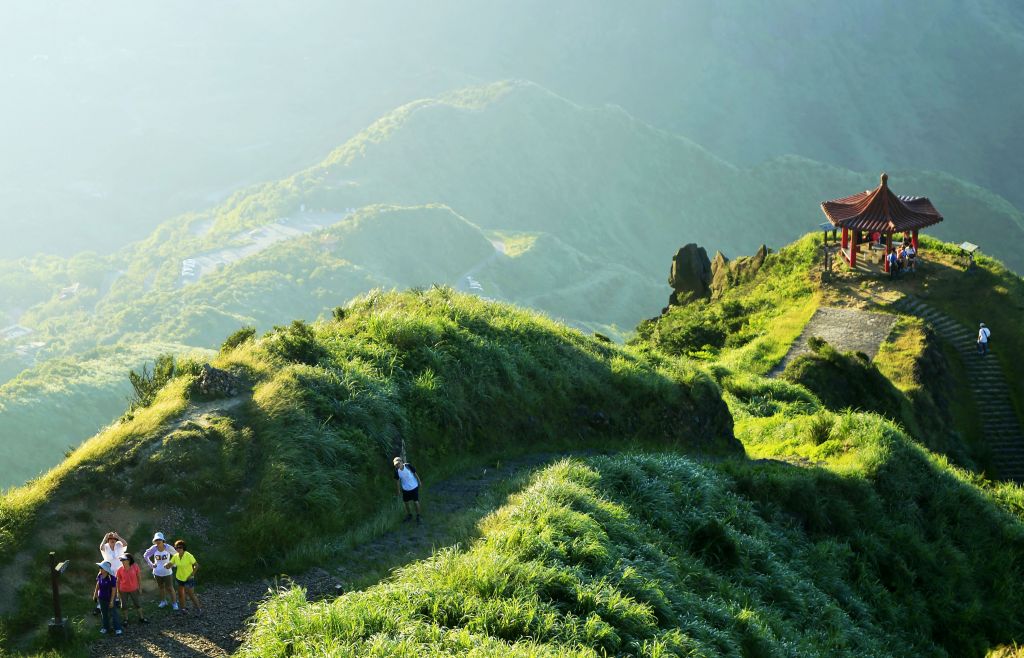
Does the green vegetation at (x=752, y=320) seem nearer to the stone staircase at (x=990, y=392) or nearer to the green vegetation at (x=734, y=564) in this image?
the stone staircase at (x=990, y=392)

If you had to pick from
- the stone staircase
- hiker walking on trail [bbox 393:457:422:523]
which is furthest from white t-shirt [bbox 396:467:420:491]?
the stone staircase

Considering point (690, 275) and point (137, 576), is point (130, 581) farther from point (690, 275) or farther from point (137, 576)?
point (690, 275)

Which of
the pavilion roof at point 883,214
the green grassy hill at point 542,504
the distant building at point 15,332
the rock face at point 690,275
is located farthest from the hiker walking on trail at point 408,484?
the distant building at point 15,332

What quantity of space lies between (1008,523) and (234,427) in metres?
20.5

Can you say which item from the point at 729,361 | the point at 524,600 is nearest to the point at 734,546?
the point at 524,600

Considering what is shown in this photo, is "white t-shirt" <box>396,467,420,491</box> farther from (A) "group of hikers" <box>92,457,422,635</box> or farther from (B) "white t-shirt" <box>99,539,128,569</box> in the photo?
(B) "white t-shirt" <box>99,539,128,569</box>

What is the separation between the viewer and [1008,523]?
23.9m

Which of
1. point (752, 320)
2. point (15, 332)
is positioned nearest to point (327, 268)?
point (15, 332)

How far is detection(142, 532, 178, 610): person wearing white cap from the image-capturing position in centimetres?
1297

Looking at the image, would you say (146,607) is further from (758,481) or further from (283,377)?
(758,481)

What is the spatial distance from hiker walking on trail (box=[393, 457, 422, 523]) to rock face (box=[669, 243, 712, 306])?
128 feet

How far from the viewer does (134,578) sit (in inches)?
504

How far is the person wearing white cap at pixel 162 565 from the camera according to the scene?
1297cm

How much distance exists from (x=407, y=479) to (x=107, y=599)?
534cm
